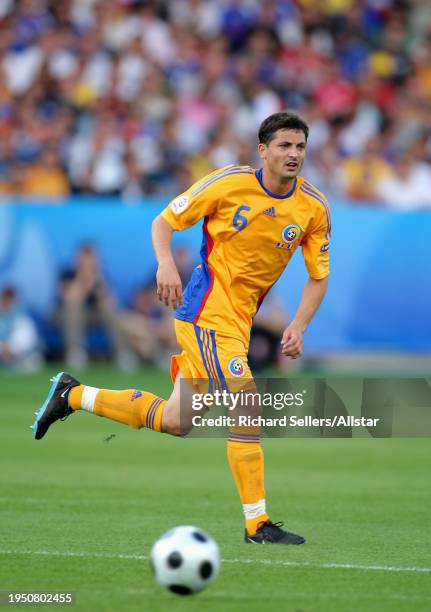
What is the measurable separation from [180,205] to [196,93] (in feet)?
45.5

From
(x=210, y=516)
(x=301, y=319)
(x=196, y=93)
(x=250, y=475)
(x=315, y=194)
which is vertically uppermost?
(x=196, y=93)

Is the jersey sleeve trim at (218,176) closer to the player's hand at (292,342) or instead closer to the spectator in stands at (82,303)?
the player's hand at (292,342)

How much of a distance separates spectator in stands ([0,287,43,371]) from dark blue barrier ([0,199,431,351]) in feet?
0.92

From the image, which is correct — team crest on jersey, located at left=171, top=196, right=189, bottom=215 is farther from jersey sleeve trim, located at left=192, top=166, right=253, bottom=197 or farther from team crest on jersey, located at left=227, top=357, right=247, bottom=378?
team crest on jersey, located at left=227, top=357, right=247, bottom=378

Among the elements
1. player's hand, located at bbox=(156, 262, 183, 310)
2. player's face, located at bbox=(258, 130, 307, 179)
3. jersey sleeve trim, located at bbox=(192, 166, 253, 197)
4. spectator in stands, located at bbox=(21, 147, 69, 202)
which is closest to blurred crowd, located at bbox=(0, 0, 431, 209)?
spectator in stands, located at bbox=(21, 147, 69, 202)

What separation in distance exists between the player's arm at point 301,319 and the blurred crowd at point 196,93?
11571 mm

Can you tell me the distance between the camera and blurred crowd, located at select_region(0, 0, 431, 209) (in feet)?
64.1

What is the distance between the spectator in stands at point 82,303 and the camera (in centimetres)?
1850

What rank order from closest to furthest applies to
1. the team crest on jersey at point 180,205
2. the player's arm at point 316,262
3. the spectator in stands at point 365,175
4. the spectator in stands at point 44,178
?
the team crest on jersey at point 180,205 → the player's arm at point 316,262 → the spectator in stands at point 44,178 → the spectator in stands at point 365,175

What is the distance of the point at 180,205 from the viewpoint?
7383 millimetres

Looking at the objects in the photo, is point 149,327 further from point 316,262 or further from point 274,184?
point 274,184

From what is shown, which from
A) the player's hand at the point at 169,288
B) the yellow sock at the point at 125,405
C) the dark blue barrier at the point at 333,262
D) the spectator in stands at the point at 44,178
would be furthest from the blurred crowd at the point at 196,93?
the player's hand at the point at 169,288

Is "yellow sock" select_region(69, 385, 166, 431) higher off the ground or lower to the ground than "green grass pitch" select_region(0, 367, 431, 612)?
higher

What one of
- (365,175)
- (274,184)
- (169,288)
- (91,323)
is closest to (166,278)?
(169,288)
